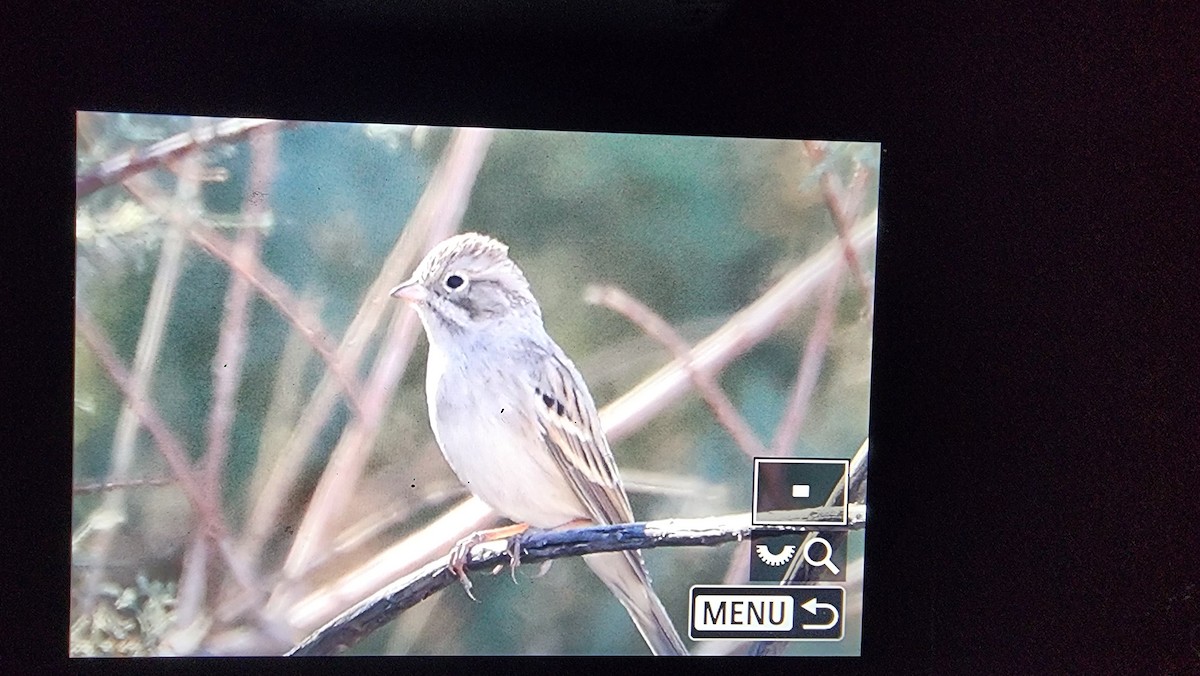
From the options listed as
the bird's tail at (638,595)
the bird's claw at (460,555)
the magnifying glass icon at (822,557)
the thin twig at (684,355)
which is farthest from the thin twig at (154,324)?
the magnifying glass icon at (822,557)

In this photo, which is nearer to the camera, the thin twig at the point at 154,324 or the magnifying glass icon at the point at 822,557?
the thin twig at the point at 154,324

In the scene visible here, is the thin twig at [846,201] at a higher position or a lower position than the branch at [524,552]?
higher

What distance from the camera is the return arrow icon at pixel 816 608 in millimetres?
1600

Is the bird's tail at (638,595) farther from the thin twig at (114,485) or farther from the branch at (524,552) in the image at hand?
the thin twig at (114,485)

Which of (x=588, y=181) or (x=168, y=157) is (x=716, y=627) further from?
(x=168, y=157)

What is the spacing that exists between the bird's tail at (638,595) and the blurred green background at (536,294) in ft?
0.06

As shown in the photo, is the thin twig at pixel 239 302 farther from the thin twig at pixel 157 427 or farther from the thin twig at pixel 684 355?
the thin twig at pixel 684 355

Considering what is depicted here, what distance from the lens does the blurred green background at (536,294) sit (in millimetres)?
1495

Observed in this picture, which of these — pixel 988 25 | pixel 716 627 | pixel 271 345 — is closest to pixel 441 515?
pixel 271 345

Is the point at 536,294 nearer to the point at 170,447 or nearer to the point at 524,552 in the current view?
the point at 524,552

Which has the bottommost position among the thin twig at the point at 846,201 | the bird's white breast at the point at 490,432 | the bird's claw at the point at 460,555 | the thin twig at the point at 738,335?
the bird's claw at the point at 460,555

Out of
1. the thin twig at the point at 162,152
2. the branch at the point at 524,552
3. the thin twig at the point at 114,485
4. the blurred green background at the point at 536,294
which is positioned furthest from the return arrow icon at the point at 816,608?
the thin twig at the point at 162,152

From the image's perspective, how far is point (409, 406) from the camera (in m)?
1.53

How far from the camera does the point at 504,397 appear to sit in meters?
1.53
